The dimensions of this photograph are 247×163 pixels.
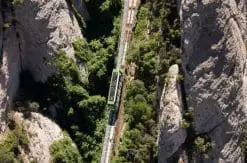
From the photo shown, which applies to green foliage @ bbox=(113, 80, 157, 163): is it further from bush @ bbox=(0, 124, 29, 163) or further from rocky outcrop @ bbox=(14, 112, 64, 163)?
bush @ bbox=(0, 124, 29, 163)

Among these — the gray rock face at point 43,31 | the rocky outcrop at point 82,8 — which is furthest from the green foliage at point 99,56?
the rocky outcrop at point 82,8

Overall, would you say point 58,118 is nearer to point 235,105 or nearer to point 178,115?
point 178,115

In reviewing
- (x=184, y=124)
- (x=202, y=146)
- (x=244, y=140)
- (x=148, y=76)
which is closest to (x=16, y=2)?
(x=148, y=76)

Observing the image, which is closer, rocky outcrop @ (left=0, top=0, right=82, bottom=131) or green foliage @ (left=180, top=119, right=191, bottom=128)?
green foliage @ (left=180, top=119, right=191, bottom=128)

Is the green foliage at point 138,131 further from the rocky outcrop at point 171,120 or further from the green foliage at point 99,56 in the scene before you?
the green foliage at point 99,56

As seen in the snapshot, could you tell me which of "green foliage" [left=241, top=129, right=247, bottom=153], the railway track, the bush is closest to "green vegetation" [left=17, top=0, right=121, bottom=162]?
the railway track

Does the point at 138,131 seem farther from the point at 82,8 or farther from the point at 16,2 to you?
the point at 16,2

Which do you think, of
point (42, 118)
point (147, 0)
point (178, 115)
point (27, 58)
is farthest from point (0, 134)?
point (147, 0)
